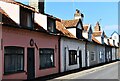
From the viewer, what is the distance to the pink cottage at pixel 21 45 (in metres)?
17.5

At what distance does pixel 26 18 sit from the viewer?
20.5 metres

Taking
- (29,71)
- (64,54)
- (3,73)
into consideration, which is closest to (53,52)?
(64,54)

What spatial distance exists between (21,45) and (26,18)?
2.26 metres

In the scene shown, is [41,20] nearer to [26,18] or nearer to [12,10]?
[26,18]

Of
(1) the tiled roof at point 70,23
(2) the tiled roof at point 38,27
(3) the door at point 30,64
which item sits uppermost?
(1) the tiled roof at point 70,23

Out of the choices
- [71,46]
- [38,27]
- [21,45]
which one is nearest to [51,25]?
[38,27]

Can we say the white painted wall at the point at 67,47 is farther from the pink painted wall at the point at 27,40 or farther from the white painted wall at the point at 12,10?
the white painted wall at the point at 12,10

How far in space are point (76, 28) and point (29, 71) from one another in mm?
15046

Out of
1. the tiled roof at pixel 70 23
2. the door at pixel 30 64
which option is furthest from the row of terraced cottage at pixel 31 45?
→ the tiled roof at pixel 70 23

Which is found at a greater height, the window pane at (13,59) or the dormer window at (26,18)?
the dormer window at (26,18)

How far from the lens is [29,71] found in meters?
20.5

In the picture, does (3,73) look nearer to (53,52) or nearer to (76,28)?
(53,52)

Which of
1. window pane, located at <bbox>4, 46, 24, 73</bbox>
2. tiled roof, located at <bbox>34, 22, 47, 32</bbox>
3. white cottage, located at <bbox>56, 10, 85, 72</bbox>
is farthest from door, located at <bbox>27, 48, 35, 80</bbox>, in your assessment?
white cottage, located at <bbox>56, 10, 85, 72</bbox>

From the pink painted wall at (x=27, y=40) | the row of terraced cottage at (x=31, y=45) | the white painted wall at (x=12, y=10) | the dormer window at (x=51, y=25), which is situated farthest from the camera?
the dormer window at (x=51, y=25)
